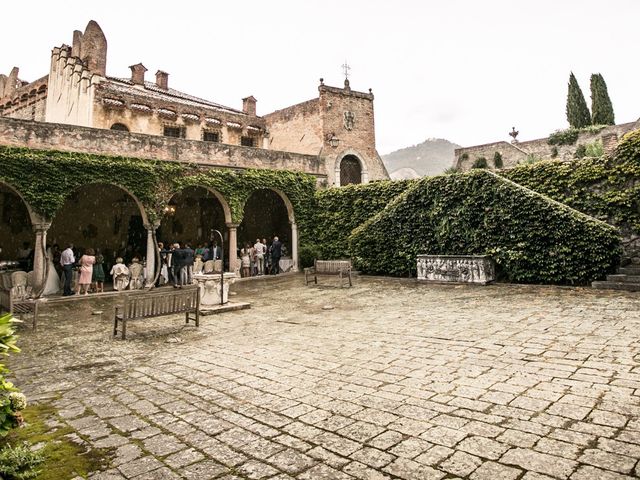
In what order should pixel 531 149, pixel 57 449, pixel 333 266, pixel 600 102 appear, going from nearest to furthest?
pixel 57 449 → pixel 333 266 → pixel 531 149 → pixel 600 102

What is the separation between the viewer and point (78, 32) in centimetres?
2242

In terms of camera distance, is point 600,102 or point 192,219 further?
point 600,102

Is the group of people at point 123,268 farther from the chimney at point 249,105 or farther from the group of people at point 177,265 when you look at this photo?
the chimney at point 249,105

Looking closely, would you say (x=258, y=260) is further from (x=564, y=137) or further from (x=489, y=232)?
(x=564, y=137)

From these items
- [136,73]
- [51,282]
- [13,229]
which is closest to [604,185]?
[51,282]

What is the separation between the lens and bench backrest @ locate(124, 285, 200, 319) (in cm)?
647

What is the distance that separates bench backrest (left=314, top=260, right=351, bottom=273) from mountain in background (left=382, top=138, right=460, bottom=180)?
72362mm

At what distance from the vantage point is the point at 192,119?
22.2 m

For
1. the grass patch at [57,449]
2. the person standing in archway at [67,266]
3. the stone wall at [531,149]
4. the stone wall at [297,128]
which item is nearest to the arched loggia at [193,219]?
the stone wall at [297,128]

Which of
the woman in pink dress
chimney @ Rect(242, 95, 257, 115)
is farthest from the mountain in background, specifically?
the woman in pink dress

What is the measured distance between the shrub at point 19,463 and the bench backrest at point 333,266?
9851mm

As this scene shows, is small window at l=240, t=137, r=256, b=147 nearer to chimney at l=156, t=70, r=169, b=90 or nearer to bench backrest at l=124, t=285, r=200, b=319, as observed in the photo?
chimney at l=156, t=70, r=169, b=90

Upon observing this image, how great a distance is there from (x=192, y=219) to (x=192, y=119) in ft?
21.0

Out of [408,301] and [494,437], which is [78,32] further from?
[494,437]
